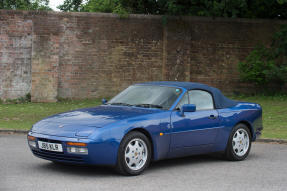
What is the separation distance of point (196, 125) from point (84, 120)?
193 centimetres

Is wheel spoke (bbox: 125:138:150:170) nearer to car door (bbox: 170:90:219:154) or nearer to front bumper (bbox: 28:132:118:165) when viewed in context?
front bumper (bbox: 28:132:118:165)

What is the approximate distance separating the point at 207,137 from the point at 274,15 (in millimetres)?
17301

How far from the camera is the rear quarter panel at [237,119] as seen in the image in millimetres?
9406

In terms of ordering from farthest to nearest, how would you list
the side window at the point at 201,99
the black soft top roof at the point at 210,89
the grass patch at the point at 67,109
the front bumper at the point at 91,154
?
the grass patch at the point at 67,109, the black soft top roof at the point at 210,89, the side window at the point at 201,99, the front bumper at the point at 91,154

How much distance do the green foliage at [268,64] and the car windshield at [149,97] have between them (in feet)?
43.8

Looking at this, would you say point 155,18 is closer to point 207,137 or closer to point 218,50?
point 218,50

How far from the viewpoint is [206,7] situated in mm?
22344

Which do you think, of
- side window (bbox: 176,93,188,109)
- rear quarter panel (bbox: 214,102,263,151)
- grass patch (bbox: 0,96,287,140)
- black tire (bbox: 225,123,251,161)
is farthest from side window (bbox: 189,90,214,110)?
grass patch (bbox: 0,96,287,140)

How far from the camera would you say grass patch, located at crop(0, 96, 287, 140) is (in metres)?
14.8

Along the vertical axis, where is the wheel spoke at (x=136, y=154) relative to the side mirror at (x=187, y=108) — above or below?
below

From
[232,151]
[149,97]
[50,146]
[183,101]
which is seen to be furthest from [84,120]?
[232,151]

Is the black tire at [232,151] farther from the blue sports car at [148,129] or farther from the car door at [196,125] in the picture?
the car door at [196,125]

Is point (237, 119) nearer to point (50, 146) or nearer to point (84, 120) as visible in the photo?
point (84, 120)

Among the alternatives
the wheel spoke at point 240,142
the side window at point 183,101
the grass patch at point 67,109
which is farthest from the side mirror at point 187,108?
the grass patch at point 67,109
